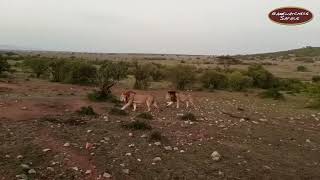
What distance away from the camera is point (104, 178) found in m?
9.98

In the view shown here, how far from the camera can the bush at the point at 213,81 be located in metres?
33.1

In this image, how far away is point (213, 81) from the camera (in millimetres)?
33375

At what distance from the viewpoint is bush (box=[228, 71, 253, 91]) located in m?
33.3

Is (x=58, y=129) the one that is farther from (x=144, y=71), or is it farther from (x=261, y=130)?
(x=144, y=71)

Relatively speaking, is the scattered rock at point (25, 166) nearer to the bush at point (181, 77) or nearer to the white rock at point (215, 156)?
the white rock at point (215, 156)

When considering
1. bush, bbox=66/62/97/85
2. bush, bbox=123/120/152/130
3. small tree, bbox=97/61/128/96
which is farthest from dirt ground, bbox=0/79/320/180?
bush, bbox=66/62/97/85

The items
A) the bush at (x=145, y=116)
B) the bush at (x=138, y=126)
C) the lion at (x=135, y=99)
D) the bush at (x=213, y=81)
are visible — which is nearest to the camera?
the bush at (x=138, y=126)

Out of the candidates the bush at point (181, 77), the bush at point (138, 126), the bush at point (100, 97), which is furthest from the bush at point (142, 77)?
the bush at point (138, 126)

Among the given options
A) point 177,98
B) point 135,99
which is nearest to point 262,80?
point 177,98

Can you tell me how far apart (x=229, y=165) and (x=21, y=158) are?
476 centimetres

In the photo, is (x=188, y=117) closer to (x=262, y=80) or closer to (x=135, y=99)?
(x=135, y=99)

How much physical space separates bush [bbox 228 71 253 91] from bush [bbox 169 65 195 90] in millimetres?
2885

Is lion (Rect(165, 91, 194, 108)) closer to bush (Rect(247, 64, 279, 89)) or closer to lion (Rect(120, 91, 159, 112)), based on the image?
lion (Rect(120, 91, 159, 112))

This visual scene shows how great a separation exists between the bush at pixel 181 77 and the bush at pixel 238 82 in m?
2.89
